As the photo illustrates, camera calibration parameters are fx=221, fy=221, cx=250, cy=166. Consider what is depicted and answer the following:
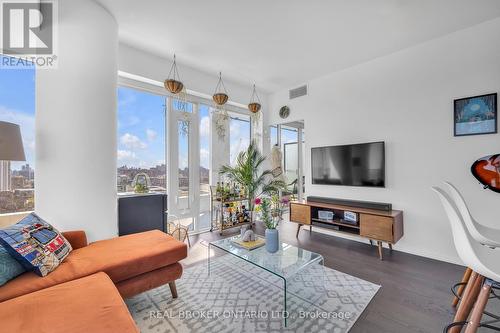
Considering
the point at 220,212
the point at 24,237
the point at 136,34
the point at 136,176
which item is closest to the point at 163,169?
the point at 136,176

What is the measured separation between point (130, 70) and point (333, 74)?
338 centimetres

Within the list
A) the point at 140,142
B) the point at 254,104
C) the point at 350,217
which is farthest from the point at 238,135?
the point at 350,217

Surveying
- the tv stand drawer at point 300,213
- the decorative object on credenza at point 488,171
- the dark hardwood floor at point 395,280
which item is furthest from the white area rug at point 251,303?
the decorative object on credenza at point 488,171

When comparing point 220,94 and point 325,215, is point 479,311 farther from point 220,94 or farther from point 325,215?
point 220,94

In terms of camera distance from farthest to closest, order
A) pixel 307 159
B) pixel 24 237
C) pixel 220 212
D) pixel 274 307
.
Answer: pixel 307 159, pixel 220 212, pixel 274 307, pixel 24 237

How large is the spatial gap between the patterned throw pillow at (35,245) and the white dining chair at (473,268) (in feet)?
9.24

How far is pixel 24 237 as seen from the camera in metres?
1.61

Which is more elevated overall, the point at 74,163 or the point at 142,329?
the point at 74,163

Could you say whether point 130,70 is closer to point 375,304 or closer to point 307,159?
point 307,159

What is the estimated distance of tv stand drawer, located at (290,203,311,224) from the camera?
12.6ft

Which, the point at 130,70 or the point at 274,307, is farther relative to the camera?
the point at 130,70

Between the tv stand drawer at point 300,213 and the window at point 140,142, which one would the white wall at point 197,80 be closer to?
the window at point 140,142

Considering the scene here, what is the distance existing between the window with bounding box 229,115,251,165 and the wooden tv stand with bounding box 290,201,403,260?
173cm

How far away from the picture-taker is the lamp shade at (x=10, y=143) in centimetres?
170
